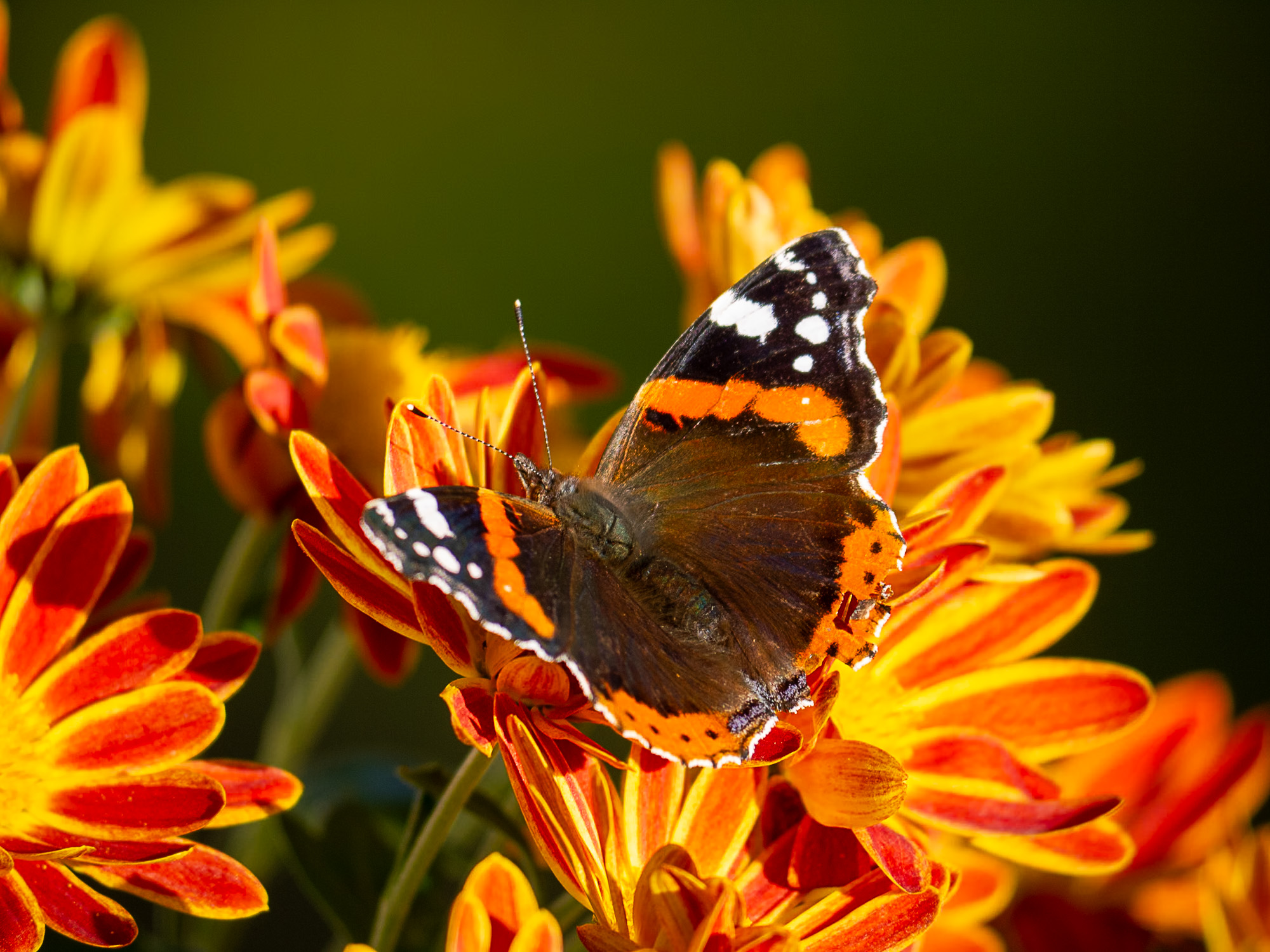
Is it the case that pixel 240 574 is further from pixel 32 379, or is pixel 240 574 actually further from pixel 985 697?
pixel 985 697

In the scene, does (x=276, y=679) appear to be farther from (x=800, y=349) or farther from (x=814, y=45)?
(x=814, y=45)

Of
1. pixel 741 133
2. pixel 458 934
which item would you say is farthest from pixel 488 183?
pixel 458 934

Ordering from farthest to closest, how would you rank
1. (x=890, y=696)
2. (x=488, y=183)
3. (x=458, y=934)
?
(x=488, y=183)
(x=890, y=696)
(x=458, y=934)

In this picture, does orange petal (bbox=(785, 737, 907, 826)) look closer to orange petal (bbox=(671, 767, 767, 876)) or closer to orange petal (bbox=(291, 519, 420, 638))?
orange petal (bbox=(671, 767, 767, 876))

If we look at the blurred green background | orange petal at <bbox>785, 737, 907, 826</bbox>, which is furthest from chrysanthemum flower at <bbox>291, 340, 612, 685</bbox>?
the blurred green background

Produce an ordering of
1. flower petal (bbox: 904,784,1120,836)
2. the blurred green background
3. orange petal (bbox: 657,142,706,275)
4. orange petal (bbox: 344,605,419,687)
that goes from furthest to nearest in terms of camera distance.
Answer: the blurred green background < orange petal (bbox: 657,142,706,275) < orange petal (bbox: 344,605,419,687) < flower petal (bbox: 904,784,1120,836)

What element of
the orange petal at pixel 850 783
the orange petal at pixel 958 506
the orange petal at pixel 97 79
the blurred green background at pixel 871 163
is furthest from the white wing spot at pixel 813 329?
the blurred green background at pixel 871 163
